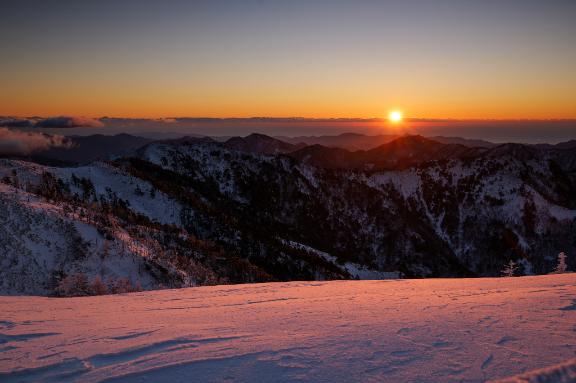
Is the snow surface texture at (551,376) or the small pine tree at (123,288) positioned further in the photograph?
the small pine tree at (123,288)

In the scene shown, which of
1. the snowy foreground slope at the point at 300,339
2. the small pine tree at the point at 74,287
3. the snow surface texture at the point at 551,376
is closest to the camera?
the snow surface texture at the point at 551,376

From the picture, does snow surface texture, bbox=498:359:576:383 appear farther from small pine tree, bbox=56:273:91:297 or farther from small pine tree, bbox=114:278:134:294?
small pine tree, bbox=56:273:91:297

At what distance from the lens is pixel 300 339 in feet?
19.9

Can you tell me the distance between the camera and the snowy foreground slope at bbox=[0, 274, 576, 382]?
15.8 feet

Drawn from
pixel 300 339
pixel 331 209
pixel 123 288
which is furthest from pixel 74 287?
pixel 331 209

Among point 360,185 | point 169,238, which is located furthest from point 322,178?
point 169,238

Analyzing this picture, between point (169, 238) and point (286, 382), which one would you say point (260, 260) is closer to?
point (169, 238)

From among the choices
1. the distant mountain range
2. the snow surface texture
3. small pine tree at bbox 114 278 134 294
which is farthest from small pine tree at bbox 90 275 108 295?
the distant mountain range

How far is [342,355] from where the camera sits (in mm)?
5246

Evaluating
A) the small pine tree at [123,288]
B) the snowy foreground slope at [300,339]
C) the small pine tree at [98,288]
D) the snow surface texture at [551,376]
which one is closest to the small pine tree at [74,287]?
the small pine tree at [98,288]

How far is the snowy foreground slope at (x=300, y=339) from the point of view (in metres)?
4.82

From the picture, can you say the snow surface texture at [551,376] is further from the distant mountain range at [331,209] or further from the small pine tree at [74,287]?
the distant mountain range at [331,209]

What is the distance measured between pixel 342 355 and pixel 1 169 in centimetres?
6601

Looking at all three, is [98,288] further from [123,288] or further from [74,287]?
[74,287]
